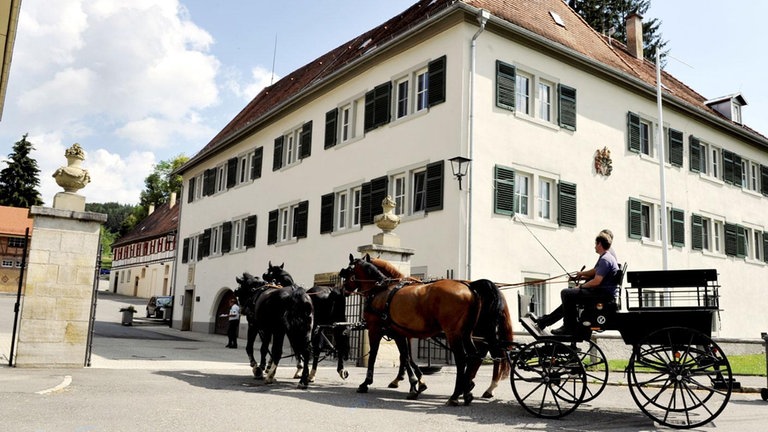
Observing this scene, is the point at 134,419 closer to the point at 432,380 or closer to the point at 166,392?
the point at 166,392

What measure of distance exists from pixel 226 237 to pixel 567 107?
16.6 meters

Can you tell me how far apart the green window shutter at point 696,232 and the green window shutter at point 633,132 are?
393cm

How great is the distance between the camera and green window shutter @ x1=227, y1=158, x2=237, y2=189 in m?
30.7

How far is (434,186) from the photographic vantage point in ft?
58.6

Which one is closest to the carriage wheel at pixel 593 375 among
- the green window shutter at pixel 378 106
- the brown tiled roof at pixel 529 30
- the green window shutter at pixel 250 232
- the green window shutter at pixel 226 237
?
the green window shutter at pixel 378 106

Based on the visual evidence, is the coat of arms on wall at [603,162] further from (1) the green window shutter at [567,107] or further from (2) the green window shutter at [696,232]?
(2) the green window shutter at [696,232]

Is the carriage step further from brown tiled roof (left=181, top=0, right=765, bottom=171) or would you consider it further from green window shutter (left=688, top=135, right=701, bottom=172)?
green window shutter (left=688, top=135, right=701, bottom=172)

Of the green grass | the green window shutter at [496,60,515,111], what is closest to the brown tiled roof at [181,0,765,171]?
the green window shutter at [496,60,515,111]

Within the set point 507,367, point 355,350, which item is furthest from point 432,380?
point 355,350

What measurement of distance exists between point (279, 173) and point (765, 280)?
19.6 meters

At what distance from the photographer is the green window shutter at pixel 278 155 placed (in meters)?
26.5

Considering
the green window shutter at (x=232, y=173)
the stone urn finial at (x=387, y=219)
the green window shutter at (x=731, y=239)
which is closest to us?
the stone urn finial at (x=387, y=219)

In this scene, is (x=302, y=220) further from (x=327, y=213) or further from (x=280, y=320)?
(x=280, y=320)

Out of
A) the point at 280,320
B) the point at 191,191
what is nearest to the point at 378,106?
the point at 280,320
